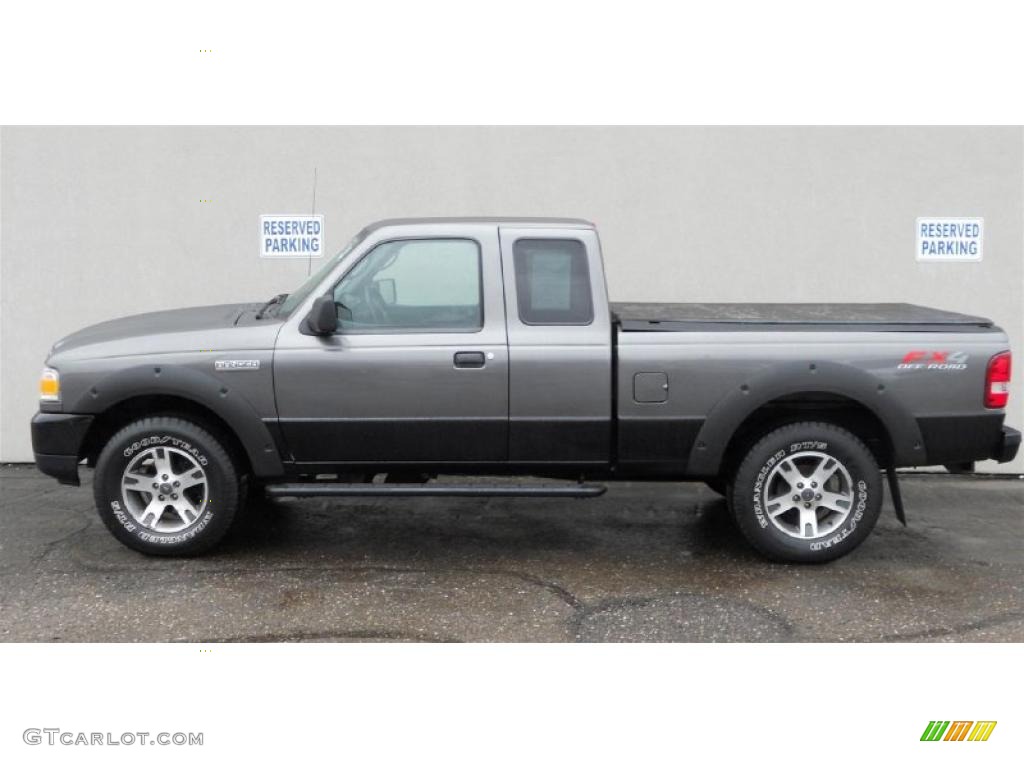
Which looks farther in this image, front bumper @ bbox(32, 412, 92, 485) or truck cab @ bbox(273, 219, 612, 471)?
front bumper @ bbox(32, 412, 92, 485)

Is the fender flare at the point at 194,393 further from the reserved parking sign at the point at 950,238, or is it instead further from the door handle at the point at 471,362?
the reserved parking sign at the point at 950,238

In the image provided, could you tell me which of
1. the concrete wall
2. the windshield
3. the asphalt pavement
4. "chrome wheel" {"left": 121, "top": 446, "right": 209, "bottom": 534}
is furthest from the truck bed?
"chrome wheel" {"left": 121, "top": 446, "right": 209, "bottom": 534}

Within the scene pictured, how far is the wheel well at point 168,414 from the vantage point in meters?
6.13

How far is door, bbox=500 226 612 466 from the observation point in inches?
234

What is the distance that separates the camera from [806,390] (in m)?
5.91

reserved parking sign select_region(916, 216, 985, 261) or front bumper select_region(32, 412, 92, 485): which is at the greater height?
reserved parking sign select_region(916, 216, 985, 261)

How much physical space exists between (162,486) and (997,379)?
4.71 metres

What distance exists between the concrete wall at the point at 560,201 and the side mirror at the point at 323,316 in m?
2.77

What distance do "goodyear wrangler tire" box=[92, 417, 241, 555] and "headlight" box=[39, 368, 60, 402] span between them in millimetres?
426

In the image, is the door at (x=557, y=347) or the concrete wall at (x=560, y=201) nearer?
the door at (x=557, y=347)

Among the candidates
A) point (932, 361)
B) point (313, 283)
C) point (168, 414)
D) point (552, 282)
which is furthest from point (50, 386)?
point (932, 361)

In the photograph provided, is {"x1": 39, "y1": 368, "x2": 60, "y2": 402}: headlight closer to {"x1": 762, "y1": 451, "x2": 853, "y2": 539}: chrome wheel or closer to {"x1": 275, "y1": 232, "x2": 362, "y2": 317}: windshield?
{"x1": 275, "y1": 232, "x2": 362, "y2": 317}: windshield

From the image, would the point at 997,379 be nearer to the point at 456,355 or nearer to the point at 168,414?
the point at 456,355

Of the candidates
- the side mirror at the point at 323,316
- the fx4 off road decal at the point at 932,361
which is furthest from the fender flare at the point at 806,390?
the side mirror at the point at 323,316
